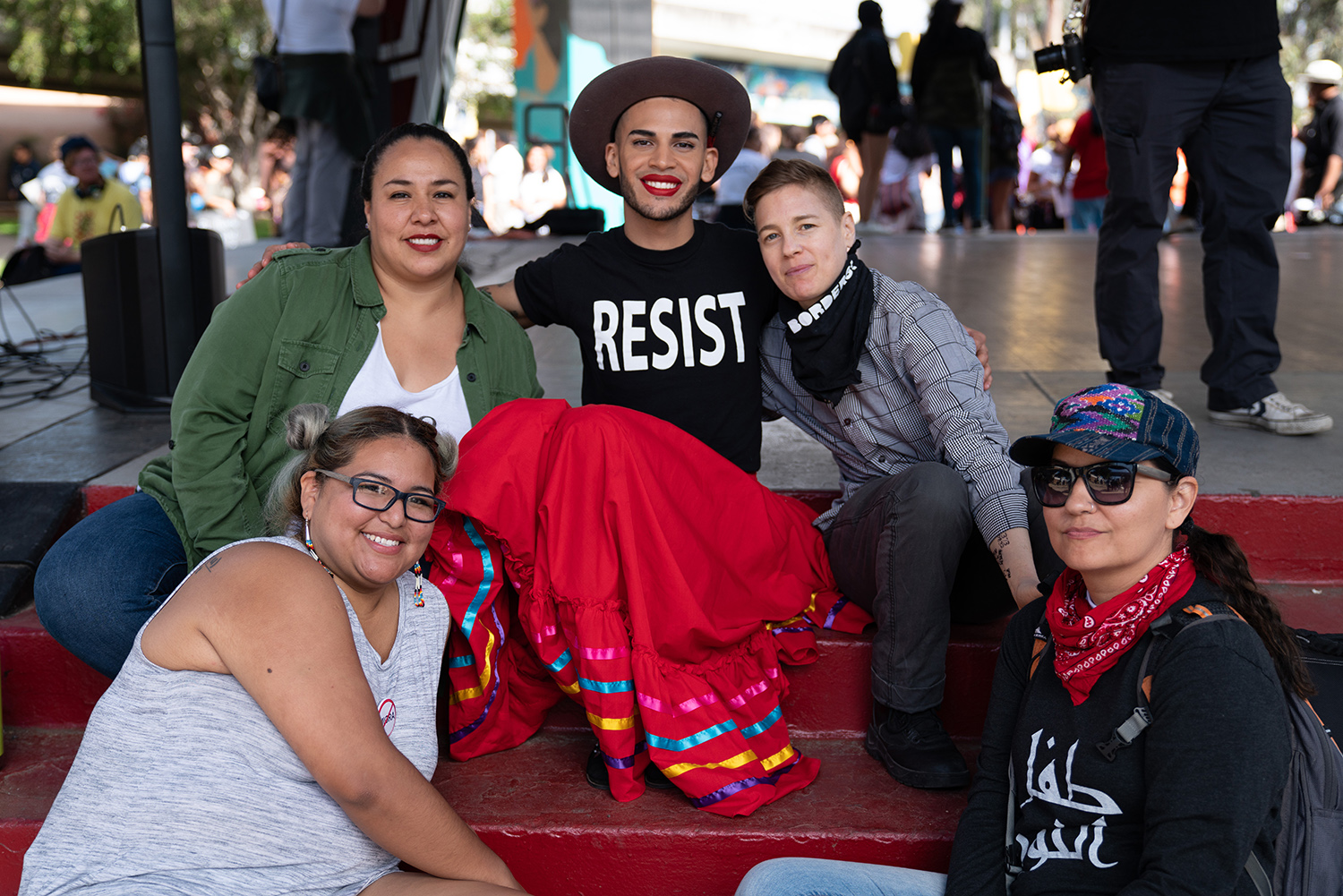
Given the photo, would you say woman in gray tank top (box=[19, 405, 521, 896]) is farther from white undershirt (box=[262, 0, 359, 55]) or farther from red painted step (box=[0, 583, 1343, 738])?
white undershirt (box=[262, 0, 359, 55])

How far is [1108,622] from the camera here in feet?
5.59

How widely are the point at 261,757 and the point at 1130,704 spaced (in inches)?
56.1

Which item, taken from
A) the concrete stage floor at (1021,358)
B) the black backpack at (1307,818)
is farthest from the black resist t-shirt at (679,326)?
the black backpack at (1307,818)

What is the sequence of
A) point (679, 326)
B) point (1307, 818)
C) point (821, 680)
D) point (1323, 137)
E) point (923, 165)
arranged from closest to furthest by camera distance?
1. point (1307, 818)
2. point (821, 680)
3. point (679, 326)
4. point (1323, 137)
5. point (923, 165)

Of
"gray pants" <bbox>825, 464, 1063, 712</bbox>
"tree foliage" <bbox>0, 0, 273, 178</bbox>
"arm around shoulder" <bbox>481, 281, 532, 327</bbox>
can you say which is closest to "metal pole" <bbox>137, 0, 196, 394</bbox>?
"arm around shoulder" <bbox>481, 281, 532, 327</bbox>

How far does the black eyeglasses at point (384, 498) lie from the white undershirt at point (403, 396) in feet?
2.14

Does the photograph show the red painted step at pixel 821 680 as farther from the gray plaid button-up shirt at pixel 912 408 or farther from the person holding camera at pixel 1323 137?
the person holding camera at pixel 1323 137

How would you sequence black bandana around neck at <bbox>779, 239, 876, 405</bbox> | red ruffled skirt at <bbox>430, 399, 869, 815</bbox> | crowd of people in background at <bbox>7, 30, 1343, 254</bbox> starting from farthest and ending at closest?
crowd of people in background at <bbox>7, 30, 1343, 254</bbox>, black bandana around neck at <bbox>779, 239, 876, 405</bbox>, red ruffled skirt at <bbox>430, 399, 869, 815</bbox>

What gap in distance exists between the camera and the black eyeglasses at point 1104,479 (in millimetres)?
1690

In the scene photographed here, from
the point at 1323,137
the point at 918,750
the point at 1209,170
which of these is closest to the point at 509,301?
the point at 918,750

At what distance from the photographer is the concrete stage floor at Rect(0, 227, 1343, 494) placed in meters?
3.30

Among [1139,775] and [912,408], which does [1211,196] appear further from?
[1139,775]

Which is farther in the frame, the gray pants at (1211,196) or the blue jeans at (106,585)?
the gray pants at (1211,196)

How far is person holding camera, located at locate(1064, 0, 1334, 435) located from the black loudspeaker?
334 cm
